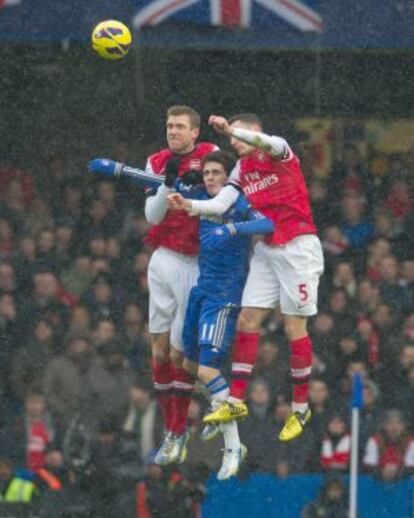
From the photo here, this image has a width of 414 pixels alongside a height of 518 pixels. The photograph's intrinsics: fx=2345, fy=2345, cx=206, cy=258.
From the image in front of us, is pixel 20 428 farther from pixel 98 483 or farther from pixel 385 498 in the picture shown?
pixel 385 498

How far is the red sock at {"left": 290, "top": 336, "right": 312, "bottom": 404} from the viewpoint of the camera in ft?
53.3

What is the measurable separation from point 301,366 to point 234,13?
18.3 ft

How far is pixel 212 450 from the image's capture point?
20.1 meters

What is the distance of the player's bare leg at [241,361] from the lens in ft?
52.8

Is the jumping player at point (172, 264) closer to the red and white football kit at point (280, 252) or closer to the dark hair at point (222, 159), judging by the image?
the dark hair at point (222, 159)

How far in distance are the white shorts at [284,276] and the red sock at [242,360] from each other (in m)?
0.27

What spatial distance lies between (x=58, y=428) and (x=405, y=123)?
5.71m

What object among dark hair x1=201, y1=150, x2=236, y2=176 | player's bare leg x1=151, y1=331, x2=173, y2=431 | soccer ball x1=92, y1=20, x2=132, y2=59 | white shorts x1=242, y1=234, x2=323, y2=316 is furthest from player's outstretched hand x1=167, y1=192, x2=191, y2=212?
soccer ball x1=92, y1=20, x2=132, y2=59

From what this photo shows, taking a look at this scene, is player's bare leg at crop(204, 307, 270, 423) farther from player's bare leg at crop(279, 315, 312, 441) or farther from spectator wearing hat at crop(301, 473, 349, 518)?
spectator wearing hat at crop(301, 473, 349, 518)

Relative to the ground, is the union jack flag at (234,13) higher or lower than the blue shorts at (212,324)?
higher

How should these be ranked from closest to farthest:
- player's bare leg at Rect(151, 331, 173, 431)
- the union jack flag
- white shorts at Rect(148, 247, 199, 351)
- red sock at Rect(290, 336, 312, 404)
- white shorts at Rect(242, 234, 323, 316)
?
1. white shorts at Rect(242, 234, 323, 316)
2. red sock at Rect(290, 336, 312, 404)
3. white shorts at Rect(148, 247, 199, 351)
4. player's bare leg at Rect(151, 331, 173, 431)
5. the union jack flag

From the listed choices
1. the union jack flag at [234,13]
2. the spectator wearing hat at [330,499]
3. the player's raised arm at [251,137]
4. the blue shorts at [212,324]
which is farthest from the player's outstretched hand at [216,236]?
the union jack flag at [234,13]

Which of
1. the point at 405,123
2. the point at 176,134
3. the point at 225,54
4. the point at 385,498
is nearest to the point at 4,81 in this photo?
the point at 225,54

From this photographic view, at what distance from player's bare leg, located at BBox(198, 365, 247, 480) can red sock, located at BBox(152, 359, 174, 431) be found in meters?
0.49
